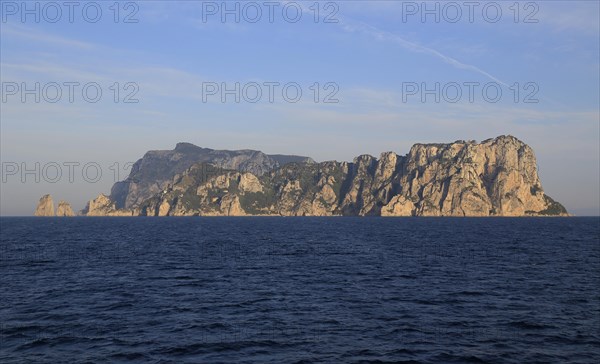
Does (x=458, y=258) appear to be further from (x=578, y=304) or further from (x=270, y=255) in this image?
(x=578, y=304)

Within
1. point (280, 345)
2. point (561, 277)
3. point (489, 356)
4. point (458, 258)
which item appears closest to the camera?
point (489, 356)

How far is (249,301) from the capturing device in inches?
1901

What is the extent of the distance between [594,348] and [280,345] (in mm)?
20072

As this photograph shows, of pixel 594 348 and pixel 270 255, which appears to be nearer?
pixel 594 348

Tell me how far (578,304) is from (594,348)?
15478 millimetres

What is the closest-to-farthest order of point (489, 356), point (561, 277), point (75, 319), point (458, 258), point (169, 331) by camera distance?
point (489, 356) → point (169, 331) → point (75, 319) → point (561, 277) → point (458, 258)

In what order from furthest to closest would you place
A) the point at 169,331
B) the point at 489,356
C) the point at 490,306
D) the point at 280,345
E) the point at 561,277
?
the point at 561,277 → the point at 490,306 → the point at 169,331 → the point at 280,345 → the point at 489,356

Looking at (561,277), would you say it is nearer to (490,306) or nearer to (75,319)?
(490,306)

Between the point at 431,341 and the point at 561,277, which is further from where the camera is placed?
the point at 561,277

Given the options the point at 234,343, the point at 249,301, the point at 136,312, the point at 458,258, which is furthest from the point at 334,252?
the point at 234,343

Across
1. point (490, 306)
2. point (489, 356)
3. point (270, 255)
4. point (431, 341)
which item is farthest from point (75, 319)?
point (270, 255)

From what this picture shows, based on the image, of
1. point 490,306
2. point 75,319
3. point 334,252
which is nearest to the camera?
point 75,319

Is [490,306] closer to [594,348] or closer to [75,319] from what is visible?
[594,348]

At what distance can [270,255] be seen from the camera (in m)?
92.8
